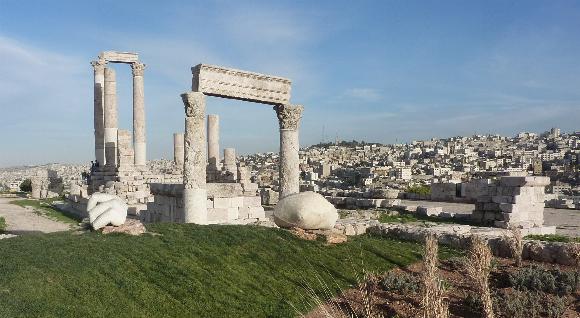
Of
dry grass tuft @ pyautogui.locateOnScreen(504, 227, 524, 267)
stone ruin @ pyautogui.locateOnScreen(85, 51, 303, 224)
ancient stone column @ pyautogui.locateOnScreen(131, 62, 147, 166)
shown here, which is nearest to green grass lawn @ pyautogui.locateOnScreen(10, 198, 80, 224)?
stone ruin @ pyautogui.locateOnScreen(85, 51, 303, 224)

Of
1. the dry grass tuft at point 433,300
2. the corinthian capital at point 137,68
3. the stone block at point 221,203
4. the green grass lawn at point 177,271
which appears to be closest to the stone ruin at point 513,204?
the green grass lawn at point 177,271

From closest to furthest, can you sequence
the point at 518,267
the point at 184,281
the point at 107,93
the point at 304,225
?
1. the point at 184,281
2. the point at 518,267
3. the point at 304,225
4. the point at 107,93

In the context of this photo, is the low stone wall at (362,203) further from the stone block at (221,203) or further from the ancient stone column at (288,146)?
the stone block at (221,203)

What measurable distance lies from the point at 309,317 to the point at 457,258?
462 centimetres

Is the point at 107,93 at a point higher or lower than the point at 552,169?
higher

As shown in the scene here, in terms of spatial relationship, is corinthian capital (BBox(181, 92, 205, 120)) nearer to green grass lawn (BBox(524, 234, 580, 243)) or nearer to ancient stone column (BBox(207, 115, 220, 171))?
green grass lawn (BBox(524, 234, 580, 243))

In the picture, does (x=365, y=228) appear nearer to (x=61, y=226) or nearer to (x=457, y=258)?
(x=457, y=258)

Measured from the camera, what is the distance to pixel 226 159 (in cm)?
3431

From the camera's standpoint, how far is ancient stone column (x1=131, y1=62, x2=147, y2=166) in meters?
34.3

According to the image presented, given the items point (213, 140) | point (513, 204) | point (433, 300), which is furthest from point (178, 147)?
point (433, 300)

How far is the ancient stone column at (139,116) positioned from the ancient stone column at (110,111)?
1.35 metres

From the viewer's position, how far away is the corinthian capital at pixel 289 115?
17.4 metres

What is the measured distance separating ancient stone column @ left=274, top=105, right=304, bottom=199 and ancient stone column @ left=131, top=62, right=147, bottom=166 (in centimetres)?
1903

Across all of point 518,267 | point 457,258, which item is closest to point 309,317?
point 457,258
